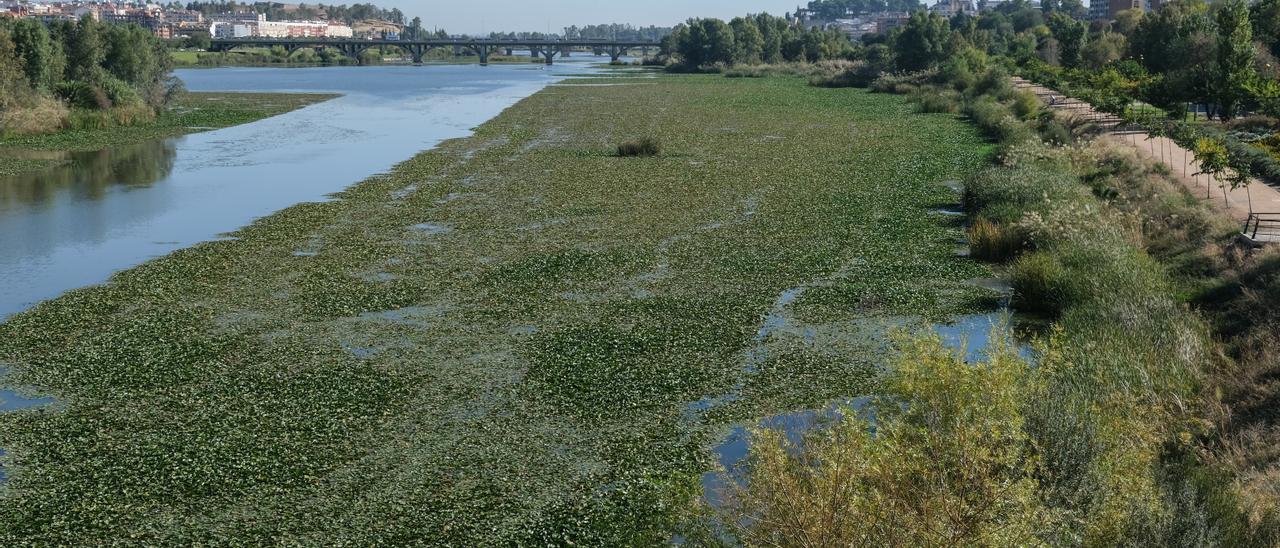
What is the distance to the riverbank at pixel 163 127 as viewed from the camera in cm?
4506

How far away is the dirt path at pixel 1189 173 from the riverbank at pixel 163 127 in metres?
38.5

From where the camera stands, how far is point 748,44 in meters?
164

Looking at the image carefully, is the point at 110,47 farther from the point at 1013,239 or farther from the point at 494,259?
the point at 1013,239

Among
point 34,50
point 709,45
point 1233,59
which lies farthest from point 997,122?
point 709,45

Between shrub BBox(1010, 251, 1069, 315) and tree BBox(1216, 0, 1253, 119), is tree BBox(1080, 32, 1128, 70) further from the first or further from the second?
shrub BBox(1010, 251, 1069, 315)

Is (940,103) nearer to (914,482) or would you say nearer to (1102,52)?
(1102,52)

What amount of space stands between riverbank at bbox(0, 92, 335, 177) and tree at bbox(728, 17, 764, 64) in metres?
84.0

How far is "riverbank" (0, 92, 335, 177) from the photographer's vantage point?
148 feet

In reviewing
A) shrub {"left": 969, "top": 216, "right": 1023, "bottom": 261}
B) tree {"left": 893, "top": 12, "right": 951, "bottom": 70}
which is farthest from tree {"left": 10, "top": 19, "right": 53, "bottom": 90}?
tree {"left": 893, "top": 12, "right": 951, "bottom": 70}

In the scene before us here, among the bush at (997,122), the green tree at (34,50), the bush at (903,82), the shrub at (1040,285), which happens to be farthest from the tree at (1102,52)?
the shrub at (1040,285)

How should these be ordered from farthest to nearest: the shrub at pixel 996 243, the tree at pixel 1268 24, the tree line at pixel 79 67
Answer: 1. the tree at pixel 1268 24
2. the tree line at pixel 79 67
3. the shrub at pixel 996 243

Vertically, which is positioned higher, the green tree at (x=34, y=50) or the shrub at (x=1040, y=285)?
the green tree at (x=34, y=50)

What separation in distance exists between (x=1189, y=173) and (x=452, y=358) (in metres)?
→ 26.8

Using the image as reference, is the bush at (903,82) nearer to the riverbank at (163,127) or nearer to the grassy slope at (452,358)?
the riverbank at (163,127)
